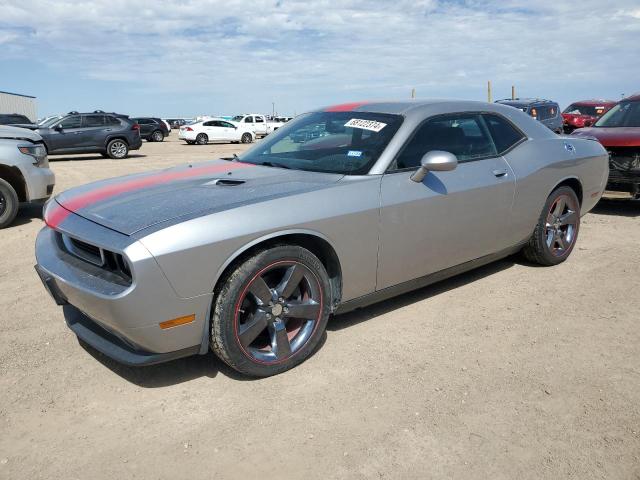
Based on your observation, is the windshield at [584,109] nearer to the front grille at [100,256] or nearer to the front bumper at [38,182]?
the front bumper at [38,182]

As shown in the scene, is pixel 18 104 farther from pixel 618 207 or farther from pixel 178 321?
pixel 178 321

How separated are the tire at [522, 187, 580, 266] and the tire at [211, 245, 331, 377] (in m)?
2.44

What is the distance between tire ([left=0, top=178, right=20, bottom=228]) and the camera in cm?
678

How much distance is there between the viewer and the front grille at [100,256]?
2.69 m

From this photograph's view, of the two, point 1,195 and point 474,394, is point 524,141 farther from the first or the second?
point 1,195

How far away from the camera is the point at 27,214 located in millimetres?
7848

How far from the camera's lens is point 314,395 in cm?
290

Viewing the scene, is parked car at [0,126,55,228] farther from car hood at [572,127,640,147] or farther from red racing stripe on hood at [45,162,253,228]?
car hood at [572,127,640,147]

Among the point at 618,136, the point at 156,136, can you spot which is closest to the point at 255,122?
the point at 156,136

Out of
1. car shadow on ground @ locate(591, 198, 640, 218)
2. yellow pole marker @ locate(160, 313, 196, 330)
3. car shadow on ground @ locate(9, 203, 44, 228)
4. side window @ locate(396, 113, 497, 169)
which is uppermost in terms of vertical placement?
side window @ locate(396, 113, 497, 169)

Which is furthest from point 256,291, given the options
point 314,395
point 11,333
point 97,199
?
point 11,333

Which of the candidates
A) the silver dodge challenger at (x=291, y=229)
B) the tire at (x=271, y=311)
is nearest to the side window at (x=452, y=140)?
the silver dodge challenger at (x=291, y=229)

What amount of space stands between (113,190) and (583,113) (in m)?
19.6

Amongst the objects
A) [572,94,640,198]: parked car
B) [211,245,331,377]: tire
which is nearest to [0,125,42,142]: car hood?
[211,245,331,377]: tire
